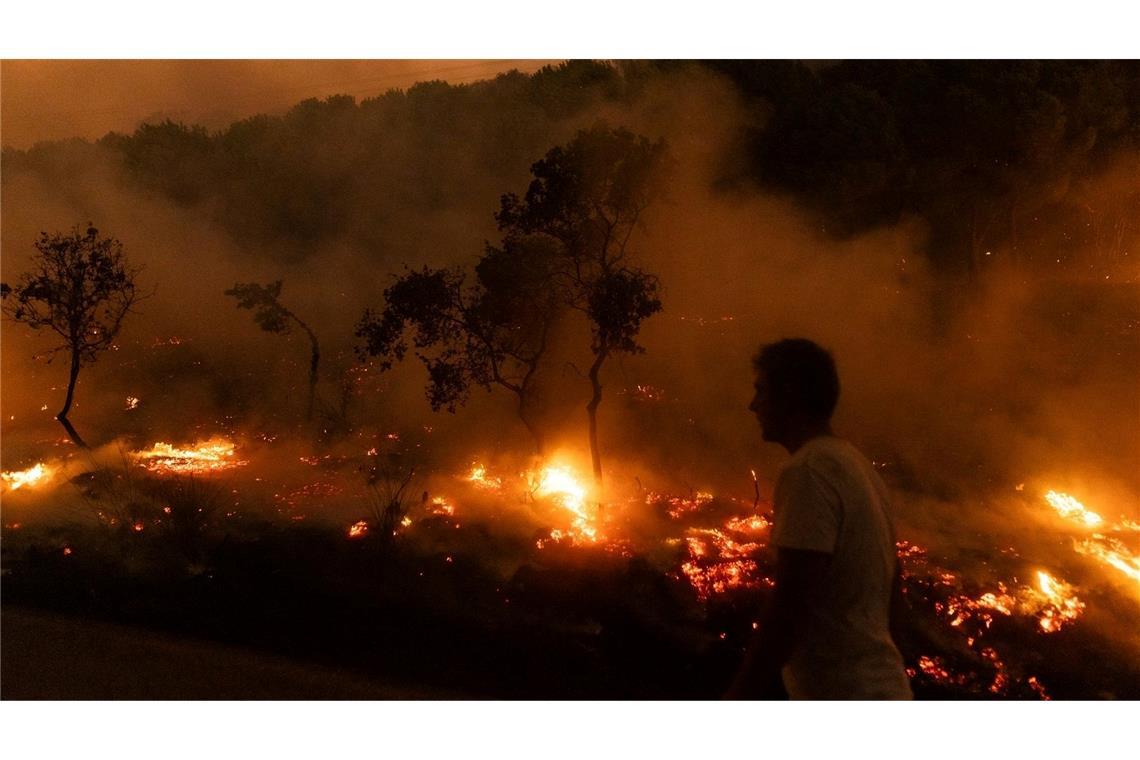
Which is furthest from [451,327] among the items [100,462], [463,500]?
[100,462]

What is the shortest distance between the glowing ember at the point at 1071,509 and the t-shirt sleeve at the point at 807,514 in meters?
7.79

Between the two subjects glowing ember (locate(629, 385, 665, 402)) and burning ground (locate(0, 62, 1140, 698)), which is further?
glowing ember (locate(629, 385, 665, 402))

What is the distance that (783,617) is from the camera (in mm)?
1871

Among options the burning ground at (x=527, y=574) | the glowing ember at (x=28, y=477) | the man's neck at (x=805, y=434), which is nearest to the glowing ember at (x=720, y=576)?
the burning ground at (x=527, y=574)

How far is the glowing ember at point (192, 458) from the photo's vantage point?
901cm

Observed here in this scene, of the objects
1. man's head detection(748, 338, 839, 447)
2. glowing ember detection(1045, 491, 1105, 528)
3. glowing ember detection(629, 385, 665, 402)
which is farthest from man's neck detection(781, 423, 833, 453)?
glowing ember detection(629, 385, 665, 402)

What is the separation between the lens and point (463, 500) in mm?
8023

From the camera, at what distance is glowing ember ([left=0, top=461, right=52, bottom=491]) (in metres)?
8.20

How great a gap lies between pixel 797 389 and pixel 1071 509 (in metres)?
7.93

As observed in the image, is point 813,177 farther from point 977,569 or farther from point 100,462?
point 100,462

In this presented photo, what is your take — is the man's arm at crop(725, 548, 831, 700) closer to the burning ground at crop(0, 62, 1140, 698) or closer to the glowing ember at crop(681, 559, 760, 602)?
the burning ground at crop(0, 62, 1140, 698)

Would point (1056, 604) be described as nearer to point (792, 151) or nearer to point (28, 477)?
point (792, 151)

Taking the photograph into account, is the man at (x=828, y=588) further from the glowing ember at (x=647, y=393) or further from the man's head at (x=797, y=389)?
the glowing ember at (x=647, y=393)

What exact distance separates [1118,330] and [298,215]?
57.7 ft
